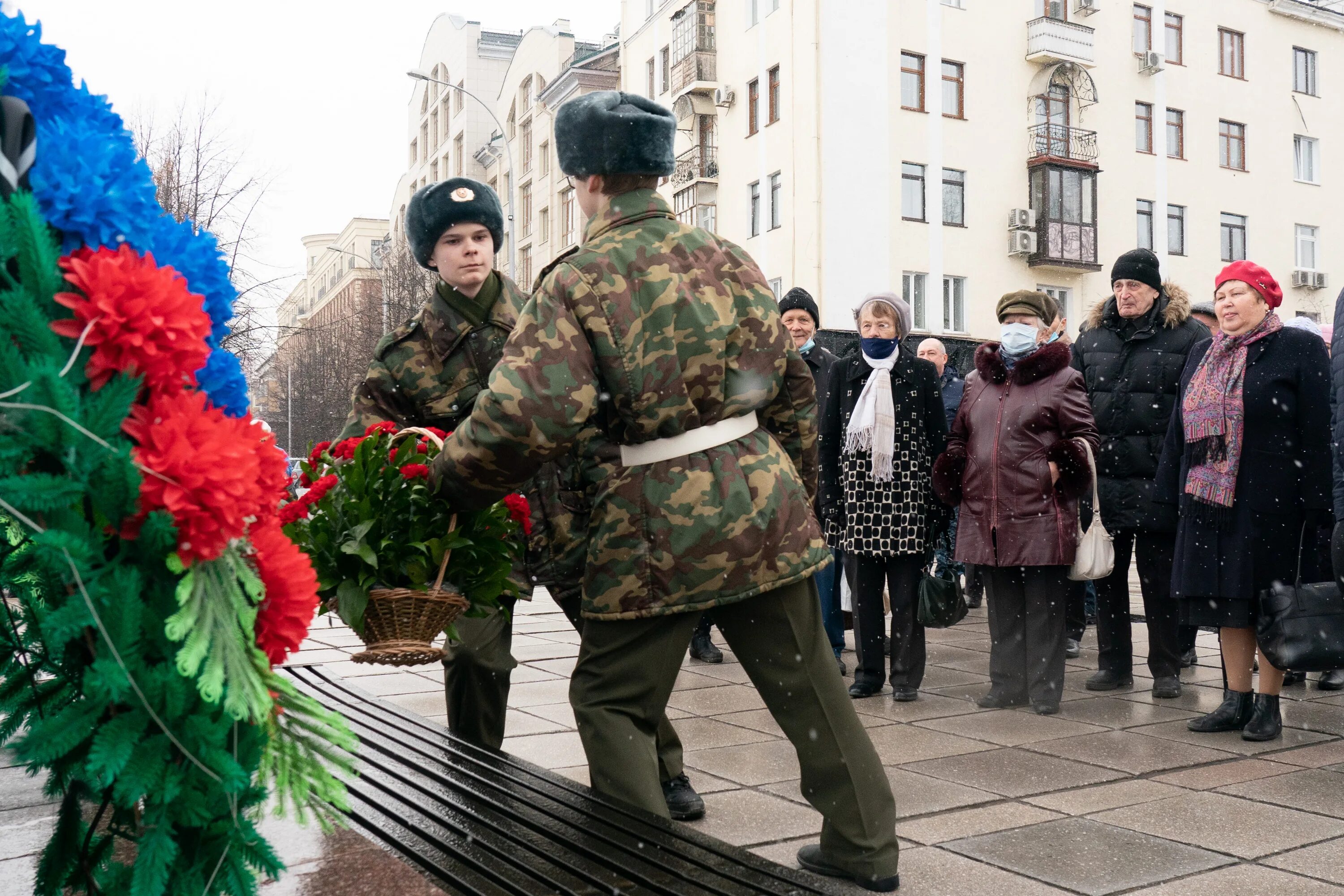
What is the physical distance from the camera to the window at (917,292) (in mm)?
28453

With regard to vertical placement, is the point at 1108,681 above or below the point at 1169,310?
below

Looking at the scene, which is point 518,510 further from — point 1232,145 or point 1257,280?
point 1232,145

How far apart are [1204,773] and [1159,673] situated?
6.08 ft

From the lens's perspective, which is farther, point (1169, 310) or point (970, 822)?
point (1169, 310)

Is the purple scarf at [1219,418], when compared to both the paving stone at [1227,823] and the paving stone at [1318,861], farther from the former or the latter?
the paving stone at [1318,861]

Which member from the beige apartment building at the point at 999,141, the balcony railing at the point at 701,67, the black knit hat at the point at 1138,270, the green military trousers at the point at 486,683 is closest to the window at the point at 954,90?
the beige apartment building at the point at 999,141

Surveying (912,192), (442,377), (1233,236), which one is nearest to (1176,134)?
(1233,236)

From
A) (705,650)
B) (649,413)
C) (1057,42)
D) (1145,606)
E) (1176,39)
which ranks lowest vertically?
(705,650)

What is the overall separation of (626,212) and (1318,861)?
2815mm

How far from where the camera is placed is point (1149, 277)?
716cm

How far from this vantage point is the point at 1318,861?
3.82 metres

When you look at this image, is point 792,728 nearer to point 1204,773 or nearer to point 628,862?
point 628,862

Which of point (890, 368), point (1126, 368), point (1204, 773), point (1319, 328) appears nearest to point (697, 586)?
point (1204, 773)

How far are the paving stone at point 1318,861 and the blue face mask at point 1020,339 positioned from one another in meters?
3.31
